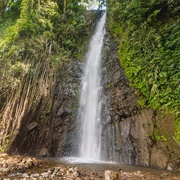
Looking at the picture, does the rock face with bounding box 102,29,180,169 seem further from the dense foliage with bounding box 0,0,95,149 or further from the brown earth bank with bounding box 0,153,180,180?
the dense foliage with bounding box 0,0,95,149

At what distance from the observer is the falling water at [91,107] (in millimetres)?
7577

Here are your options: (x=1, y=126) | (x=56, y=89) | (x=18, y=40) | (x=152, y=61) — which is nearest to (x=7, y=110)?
(x=1, y=126)

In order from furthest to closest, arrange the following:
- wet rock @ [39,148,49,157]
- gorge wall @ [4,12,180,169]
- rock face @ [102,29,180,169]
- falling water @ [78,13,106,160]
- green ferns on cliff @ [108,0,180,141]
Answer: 1. falling water @ [78,13,106,160]
2. wet rock @ [39,148,49,157]
3. green ferns on cliff @ [108,0,180,141]
4. gorge wall @ [4,12,180,169]
5. rock face @ [102,29,180,169]

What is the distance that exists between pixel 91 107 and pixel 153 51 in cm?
427

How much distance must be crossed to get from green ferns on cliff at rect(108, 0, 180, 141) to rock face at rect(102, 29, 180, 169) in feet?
1.23

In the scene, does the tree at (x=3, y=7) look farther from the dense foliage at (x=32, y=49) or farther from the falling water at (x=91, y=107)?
the falling water at (x=91, y=107)

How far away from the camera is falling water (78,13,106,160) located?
758cm

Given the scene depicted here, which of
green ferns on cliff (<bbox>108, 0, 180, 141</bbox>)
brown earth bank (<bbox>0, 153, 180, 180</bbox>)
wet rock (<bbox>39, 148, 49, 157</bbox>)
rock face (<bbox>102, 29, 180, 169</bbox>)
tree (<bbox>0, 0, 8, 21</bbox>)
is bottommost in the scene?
brown earth bank (<bbox>0, 153, 180, 180</bbox>)

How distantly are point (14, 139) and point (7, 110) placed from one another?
1405mm

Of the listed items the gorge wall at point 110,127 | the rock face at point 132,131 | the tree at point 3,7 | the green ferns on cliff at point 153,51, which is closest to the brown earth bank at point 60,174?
the rock face at point 132,131

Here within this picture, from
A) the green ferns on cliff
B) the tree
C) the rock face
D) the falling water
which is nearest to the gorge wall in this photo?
the rock face

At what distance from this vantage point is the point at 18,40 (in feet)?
33.7

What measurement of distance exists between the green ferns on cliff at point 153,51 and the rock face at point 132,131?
38cm

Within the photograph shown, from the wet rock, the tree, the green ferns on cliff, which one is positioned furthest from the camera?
the tree
